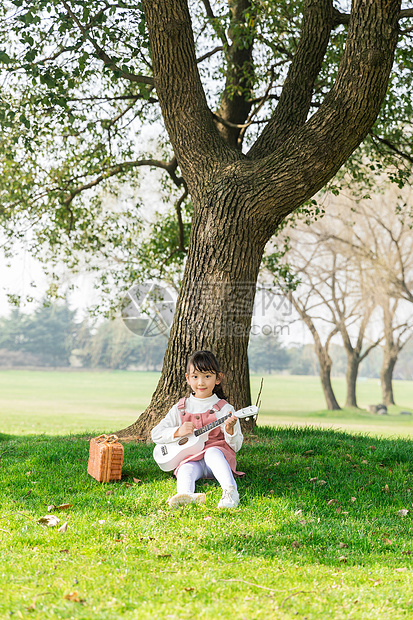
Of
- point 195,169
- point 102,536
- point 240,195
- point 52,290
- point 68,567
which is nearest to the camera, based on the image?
point 68,567

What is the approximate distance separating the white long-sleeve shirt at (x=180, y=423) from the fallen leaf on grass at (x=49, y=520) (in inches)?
38.4

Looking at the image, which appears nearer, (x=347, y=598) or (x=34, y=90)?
(x=347, y=598)

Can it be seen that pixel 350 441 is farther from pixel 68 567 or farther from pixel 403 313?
pixel 403 313

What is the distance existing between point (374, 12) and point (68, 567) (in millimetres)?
5778

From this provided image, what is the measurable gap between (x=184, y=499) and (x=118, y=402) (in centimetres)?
2681

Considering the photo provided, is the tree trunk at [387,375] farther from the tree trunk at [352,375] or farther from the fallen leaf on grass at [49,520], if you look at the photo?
the fallen leaf on grass at [49,520]

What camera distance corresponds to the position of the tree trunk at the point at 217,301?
6.16m

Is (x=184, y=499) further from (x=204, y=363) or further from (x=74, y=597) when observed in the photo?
(x=74, y=597)

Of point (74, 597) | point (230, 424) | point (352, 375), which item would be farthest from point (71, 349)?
point (74, 597)

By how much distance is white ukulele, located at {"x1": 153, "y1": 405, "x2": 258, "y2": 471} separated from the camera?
14.6ft

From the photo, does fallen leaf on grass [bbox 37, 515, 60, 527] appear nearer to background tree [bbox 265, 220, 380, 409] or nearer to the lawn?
the lawn

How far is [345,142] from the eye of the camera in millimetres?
5941

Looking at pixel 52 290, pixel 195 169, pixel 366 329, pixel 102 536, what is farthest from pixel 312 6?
pixel 366 329

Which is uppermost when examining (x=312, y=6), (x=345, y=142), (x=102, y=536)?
(x=312, y=6)
